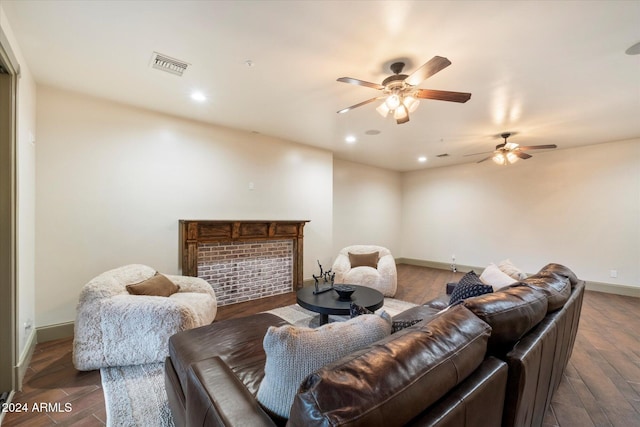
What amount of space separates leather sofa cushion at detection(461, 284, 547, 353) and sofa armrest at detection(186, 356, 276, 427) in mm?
987

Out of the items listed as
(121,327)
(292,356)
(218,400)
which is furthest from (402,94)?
(121,327)

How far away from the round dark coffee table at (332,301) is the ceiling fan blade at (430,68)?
211 centimetres

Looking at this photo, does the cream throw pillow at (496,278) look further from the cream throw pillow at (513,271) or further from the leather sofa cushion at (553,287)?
the leather sofa cushion at (553,287)

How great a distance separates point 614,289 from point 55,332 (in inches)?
322

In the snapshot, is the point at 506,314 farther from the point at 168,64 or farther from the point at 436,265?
the point at 436,265

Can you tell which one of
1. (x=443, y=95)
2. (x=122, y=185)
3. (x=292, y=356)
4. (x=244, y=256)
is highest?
(x=443, y=95)

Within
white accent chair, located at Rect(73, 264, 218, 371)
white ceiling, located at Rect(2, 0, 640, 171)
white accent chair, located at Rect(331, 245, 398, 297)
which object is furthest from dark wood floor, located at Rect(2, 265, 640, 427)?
white ceiling, located at Rect(2, 0, 640, 171)

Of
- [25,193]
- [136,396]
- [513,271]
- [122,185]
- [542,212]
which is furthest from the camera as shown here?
[542,212]

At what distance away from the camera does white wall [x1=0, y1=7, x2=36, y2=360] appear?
7.05 feet

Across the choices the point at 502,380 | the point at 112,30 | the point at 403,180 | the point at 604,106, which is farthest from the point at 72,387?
the point at 403,180

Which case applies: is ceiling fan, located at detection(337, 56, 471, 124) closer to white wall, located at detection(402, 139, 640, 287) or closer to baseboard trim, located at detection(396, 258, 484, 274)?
white wall, located at detection(402, 139, 640, 287)

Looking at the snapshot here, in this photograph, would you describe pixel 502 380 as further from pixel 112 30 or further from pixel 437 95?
pixel 112 30

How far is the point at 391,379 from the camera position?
2.52ft

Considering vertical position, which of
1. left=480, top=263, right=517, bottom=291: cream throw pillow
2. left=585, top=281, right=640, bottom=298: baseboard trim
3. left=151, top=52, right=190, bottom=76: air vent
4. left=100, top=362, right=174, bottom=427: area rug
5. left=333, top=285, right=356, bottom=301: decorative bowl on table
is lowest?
left=100, top=362, right=174, bottom=427: area rug
